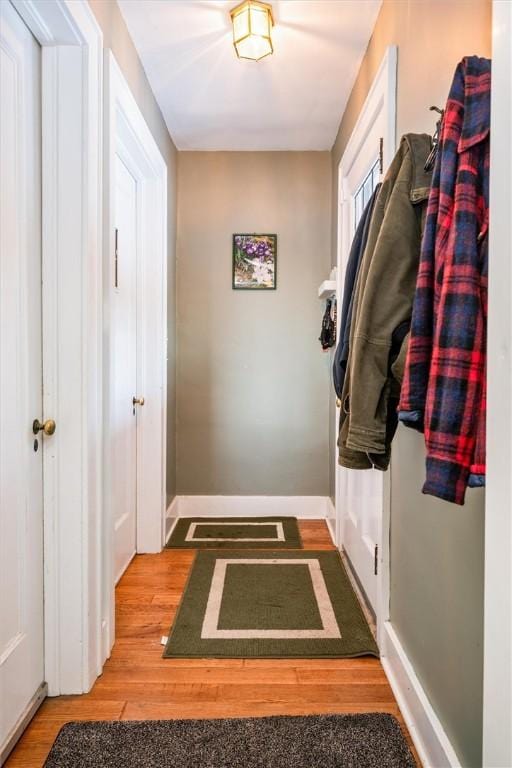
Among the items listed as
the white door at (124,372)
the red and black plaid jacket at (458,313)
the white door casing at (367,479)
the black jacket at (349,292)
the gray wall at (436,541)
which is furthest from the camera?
the white door at (124,372)

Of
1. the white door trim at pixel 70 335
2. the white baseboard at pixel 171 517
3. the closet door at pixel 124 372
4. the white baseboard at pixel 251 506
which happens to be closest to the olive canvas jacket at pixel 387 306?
the white door trim at pixel 70 335

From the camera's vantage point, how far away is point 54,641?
1.51 meters

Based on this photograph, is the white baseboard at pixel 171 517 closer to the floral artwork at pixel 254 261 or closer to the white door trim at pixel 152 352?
the white door trim at pixel 152 352

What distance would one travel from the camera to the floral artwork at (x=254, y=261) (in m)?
3.17

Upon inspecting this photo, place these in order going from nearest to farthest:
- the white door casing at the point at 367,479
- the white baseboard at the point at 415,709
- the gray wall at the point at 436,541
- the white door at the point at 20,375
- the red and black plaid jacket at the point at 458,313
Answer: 1. the red and black plaid jacket at the point at 458,313
2. the gray wall at the point at 436,541
3. the white baseboard at the point at 415,709
4. the white door at the point at 20,375
5. the white door casing at the point at 367,479

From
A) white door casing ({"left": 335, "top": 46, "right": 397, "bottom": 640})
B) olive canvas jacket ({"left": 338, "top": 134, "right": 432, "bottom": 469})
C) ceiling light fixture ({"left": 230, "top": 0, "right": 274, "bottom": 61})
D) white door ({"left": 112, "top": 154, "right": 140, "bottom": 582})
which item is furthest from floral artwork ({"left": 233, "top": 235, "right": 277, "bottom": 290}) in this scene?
olive canvas jacket ({"left": 338, "top": 134, "right": 432, "bottom": 469})

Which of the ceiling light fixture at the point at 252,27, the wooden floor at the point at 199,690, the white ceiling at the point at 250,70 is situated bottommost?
the wooden floor at the point at 199,690

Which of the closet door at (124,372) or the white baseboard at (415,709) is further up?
the closet door at (124,372)

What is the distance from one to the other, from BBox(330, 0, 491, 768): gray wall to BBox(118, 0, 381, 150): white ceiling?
0.97ft

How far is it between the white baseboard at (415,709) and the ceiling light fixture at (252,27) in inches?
89.0

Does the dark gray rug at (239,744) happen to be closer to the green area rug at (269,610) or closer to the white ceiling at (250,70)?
the green area rug at (269,610)

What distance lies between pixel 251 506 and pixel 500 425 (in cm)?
275

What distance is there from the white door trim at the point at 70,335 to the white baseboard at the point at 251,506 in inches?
65.1

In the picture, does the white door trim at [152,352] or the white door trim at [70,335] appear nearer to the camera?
the white door trim at [70,335]
